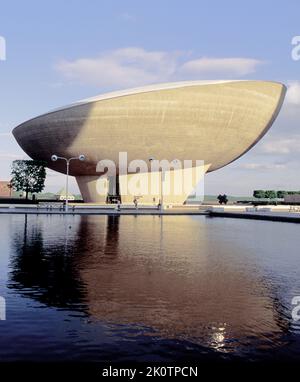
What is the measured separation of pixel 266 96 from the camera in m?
59.4

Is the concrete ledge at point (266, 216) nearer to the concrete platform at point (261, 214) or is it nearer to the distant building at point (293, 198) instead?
the concrete platform at point (261, 214)

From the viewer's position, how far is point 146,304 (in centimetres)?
755

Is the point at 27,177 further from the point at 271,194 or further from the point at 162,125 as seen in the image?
the point at 271,194

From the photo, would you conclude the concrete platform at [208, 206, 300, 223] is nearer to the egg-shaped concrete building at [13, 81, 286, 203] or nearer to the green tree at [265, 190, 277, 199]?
the egg-shaped concrete building at [13, 81, 286, 203]

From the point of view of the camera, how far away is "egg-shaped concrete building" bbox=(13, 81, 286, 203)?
54688 mm

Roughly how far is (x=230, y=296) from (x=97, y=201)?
5617 centimetres

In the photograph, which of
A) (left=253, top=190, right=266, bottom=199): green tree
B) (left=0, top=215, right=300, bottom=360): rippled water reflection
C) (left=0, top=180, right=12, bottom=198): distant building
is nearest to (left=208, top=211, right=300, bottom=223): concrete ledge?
(left=0, top=215, right=300, bottom=360): rippled water reflection

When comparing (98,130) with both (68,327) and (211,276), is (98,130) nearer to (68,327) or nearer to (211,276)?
(211,276)

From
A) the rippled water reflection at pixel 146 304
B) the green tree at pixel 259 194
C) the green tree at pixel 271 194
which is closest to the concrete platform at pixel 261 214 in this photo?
the rippled water reflection at pixel 146 304

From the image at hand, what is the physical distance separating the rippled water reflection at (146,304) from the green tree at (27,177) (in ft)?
173

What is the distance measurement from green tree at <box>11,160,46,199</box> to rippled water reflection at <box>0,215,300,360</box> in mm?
52580
